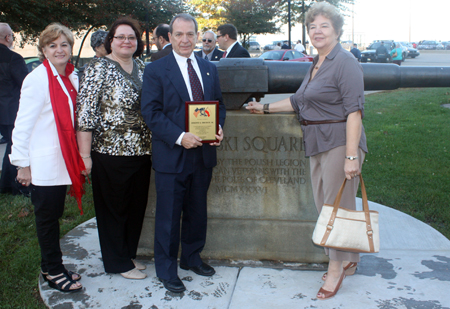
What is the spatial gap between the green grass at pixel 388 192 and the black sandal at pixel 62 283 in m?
0.15

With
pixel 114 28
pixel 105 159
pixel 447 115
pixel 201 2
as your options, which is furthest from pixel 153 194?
pixel 201 2

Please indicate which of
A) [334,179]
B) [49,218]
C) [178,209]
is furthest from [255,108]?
[49,218]

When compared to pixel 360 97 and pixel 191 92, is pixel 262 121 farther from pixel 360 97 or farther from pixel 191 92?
pixel 360 97

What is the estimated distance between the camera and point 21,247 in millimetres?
4160

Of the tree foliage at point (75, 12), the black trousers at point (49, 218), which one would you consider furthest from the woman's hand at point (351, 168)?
the tree foliage at point (75, 12)

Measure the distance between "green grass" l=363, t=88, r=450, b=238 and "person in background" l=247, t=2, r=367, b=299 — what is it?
6.07 ft

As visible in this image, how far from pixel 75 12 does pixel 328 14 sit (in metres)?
16.1

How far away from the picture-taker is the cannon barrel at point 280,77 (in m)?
→ 3.59

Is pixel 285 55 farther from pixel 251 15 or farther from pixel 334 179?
pixel 334 179

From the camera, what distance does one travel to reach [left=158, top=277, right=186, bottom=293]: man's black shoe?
10.5 ft

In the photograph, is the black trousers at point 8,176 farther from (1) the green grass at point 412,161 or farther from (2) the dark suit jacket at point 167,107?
(1) the green grass at point 412,161

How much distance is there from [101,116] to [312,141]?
4.71ft

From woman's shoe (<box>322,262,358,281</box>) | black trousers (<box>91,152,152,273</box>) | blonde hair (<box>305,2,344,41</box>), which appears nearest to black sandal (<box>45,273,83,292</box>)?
black trousers (<box>91,152,152,273</box>)

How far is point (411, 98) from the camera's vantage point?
46.6 ft
